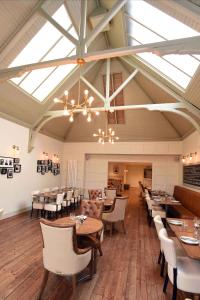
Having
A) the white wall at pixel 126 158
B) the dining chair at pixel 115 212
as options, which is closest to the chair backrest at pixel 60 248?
the dining chair at pixel 115 212

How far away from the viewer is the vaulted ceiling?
12.5 ft

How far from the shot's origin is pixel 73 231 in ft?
7.47

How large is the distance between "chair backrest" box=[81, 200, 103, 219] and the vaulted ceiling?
360 centimetres

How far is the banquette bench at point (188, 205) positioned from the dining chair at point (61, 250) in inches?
149

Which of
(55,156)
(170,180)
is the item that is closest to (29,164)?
(55,156)

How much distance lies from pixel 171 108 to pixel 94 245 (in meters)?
4.44

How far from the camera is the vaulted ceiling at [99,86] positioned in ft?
12.5

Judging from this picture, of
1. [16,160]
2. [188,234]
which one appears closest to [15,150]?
[16,160]

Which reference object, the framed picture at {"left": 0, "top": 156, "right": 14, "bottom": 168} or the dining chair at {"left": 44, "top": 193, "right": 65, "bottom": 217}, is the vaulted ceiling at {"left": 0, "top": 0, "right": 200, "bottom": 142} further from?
the dining chair at {"left": 44, "top": 193, "right": 65, "bottom": 217}

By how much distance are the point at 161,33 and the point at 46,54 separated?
3009 millimetres

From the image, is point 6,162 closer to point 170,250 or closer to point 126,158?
point 170,250

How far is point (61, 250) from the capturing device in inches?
91.7

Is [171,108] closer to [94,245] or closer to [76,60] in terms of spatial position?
[76,60]

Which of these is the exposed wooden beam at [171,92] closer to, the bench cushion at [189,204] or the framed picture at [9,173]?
the bench cushion at [189,204]
